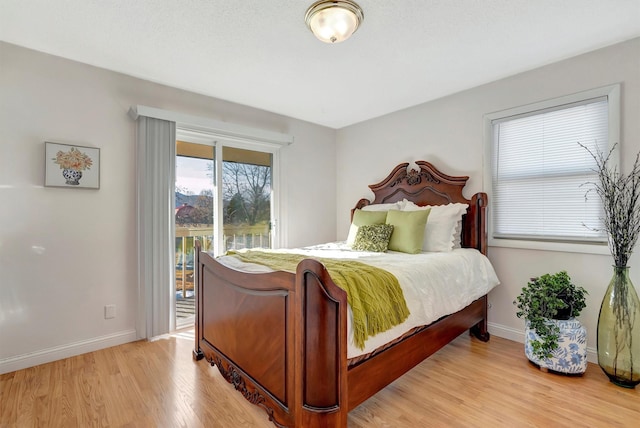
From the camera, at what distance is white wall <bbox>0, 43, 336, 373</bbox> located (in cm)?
222

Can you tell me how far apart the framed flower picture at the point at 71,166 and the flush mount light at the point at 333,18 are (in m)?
2.11

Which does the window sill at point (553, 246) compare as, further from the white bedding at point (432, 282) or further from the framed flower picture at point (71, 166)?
the framed flower picture at point (71, 166)

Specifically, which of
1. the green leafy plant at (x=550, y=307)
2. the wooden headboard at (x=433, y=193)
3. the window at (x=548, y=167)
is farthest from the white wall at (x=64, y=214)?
the green leafy plant at (x=550, y=307)

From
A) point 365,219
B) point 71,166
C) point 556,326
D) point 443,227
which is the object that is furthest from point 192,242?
point 556,326

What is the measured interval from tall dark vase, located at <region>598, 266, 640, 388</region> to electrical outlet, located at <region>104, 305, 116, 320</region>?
3839 mm

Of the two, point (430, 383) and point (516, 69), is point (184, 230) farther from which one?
point (516, 69)

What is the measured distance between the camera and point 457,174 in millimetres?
3139

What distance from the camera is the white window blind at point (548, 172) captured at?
A: 94.1 inches

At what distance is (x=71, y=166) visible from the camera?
2.43 meters

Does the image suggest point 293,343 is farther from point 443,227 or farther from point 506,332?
point 506,332

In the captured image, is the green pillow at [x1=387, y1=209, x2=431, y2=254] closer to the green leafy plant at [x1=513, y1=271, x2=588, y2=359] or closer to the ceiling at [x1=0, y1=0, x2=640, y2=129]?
the green leafy plant at [x1=513, y1=271, x2=588, y2=359]

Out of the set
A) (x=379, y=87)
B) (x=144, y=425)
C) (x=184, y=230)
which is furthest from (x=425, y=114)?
(x=144, y=425)

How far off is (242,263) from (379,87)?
2193mm

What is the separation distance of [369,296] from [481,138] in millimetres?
2284
